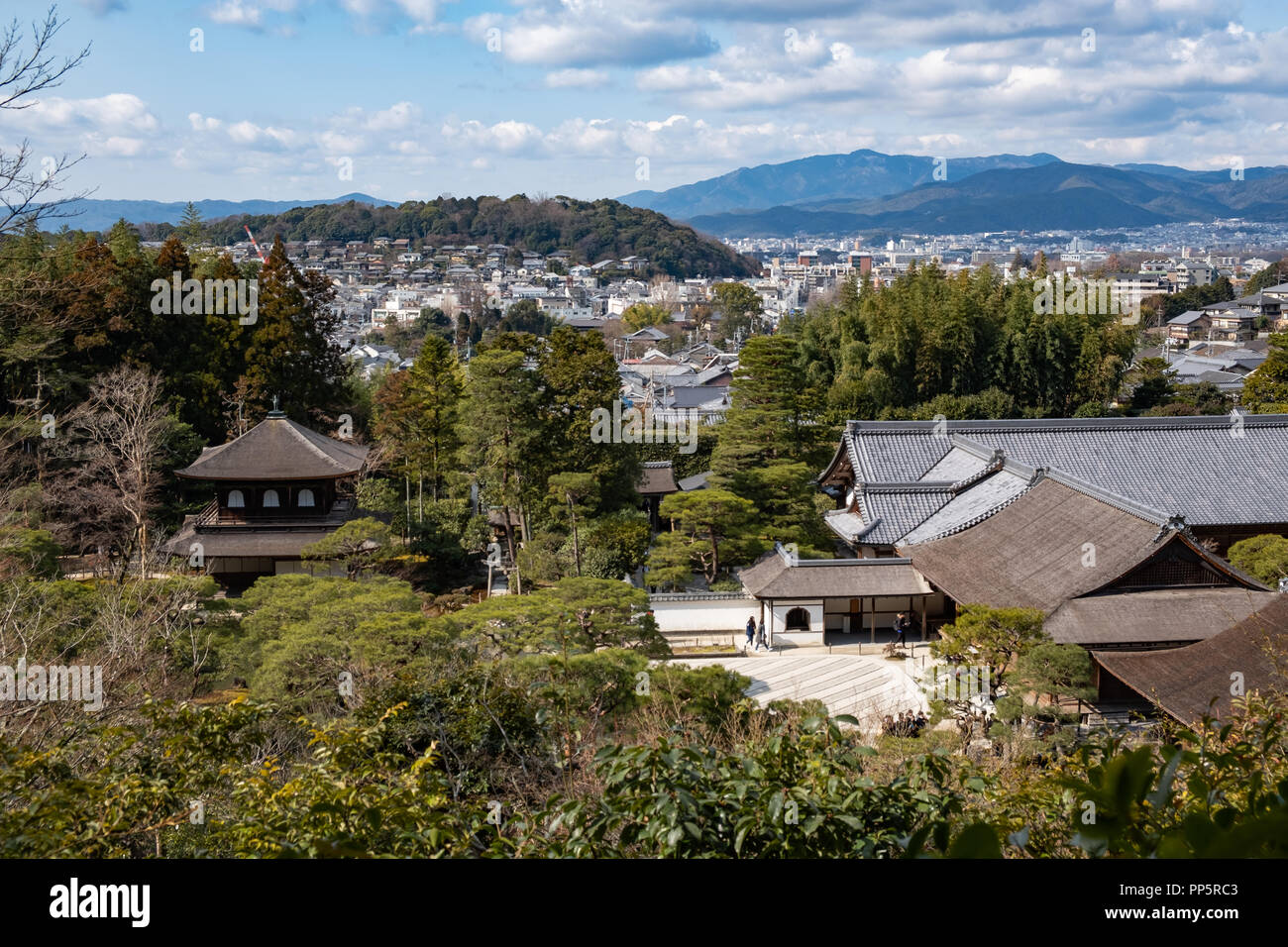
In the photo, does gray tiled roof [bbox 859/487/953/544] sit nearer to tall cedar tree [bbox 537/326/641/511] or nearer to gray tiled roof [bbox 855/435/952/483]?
gray tiled roof [bbox 855/435/952/483]

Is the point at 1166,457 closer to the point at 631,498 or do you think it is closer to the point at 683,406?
the point at 631,498

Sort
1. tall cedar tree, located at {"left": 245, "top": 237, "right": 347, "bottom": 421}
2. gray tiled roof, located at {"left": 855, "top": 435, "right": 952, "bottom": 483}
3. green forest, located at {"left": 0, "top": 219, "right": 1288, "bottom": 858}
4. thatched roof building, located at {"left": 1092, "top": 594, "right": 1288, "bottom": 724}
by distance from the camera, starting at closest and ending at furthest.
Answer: green forest, located at {"left": 0, "top": 219, "right": 1288, "bottom": 858} < thatched roof building, located at {"left": 1092, "top": 594, "right": 1288, "bottom": 724} < gray tiled roof, located at {"left": 855, "top": 435, "right": 952, "bottom": 483} < tall cedar tree, located at {"left": 245, "top": 237, "right": 347, "bottom": 421}

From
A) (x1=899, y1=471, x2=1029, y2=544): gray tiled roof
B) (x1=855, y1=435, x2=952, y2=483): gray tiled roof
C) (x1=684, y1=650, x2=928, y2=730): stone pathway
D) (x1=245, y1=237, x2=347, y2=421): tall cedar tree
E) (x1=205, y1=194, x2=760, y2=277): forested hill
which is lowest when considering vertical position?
(x1=684, y1=650, x2=928, y2=730): stone pathway

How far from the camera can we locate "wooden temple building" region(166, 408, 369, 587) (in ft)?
62.8

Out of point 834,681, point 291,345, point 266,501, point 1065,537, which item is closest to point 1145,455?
point 1065,537

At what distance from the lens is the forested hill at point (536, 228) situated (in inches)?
5044

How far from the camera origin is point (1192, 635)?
1296 centimetres

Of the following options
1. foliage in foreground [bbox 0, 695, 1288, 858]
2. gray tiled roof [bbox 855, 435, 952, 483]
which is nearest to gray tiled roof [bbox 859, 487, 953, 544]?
gray tiled roof [bbox 855, 435, 952, 483]

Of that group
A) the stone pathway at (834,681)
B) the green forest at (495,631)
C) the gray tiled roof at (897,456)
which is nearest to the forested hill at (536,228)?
the green forest at (495,631)

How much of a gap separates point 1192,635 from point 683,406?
2852 centimetres

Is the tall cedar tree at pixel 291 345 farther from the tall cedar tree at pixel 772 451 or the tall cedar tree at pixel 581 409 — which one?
the tall cedar tree at pixel 772 451

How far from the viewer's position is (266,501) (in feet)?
65.6

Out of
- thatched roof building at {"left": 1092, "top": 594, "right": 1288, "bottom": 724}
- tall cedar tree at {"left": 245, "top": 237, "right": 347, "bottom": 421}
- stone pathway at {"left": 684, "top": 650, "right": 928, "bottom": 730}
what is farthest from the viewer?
tall cedar tree at {"left": 245, "top": 237, "right": 347, "bottom": 421}

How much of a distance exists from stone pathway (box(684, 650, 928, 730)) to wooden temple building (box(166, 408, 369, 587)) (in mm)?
8461
